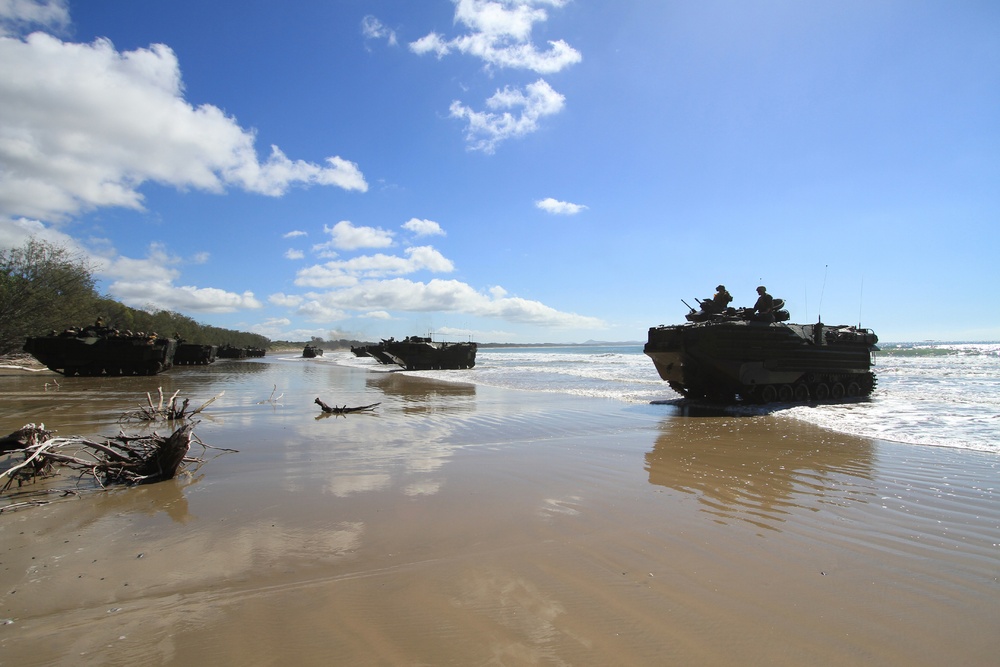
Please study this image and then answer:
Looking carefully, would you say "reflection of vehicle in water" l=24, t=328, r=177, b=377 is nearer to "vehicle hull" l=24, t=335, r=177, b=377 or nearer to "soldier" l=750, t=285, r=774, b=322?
"vehicle hull" l=24, t=335, r=177, b=377

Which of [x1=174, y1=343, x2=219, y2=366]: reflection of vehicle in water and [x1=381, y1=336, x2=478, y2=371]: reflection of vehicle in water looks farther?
[x1=174, y1=343, x2=219, y2=366]: reflection of vehicle in water

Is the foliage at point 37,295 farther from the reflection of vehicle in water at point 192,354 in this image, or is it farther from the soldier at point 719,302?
the soldier at point 719,302

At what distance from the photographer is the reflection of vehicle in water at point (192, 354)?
37562mm

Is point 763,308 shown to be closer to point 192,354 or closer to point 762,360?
point 762,360

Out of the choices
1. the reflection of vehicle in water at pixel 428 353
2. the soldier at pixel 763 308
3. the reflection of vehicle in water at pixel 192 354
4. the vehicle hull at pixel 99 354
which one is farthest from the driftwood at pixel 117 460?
the reflection of vehicle in water at pixel 192 354

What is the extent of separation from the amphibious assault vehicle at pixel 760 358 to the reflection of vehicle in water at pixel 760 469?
13.2 feet

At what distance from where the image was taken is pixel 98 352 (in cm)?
2273

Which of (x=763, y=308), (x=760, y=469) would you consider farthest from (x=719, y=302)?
(x=760, y=469)

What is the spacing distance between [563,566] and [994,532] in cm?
340

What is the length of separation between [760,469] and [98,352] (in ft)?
85.0

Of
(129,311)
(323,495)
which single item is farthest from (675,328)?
(129,311)

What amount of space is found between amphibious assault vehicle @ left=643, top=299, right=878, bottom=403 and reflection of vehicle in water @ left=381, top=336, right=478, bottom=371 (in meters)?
21.1

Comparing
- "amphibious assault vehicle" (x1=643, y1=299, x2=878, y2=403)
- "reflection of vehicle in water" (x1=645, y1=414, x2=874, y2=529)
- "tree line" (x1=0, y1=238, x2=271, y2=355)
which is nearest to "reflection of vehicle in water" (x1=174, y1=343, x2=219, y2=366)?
"tree line" (x1=0, y1=238, x2=271, y2=355)

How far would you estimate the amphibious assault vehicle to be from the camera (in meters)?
13.7
